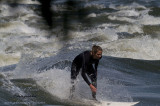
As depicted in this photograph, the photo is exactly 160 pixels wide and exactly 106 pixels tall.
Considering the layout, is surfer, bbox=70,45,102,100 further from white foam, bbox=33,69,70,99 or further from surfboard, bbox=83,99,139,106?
white foam, bbox=33,69,70,99

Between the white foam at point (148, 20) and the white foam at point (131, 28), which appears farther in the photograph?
the white foam at point (148, 20)

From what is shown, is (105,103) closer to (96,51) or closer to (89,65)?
(89,65)

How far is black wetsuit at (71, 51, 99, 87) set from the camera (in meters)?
8.03

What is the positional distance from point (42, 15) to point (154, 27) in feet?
67.8

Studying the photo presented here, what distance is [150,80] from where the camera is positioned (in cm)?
1143

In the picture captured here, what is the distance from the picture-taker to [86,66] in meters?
8.22

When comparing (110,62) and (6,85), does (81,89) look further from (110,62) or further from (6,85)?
(110,62)

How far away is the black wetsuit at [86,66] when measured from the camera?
8.03 metres

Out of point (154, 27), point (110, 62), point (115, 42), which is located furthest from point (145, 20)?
point (110, 62)

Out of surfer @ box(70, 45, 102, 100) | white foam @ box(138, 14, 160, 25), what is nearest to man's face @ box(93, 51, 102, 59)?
surfer @ box(70, 45, 102, 100)

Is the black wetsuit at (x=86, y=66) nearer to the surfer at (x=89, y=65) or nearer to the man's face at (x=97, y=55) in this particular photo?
the surfer at (x=89, y=65)

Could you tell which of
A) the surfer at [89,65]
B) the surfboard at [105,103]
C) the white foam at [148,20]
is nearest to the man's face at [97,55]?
the surfer at [89,65]

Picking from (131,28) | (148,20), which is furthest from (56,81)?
(148,20)

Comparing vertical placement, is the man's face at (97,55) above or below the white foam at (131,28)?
above
